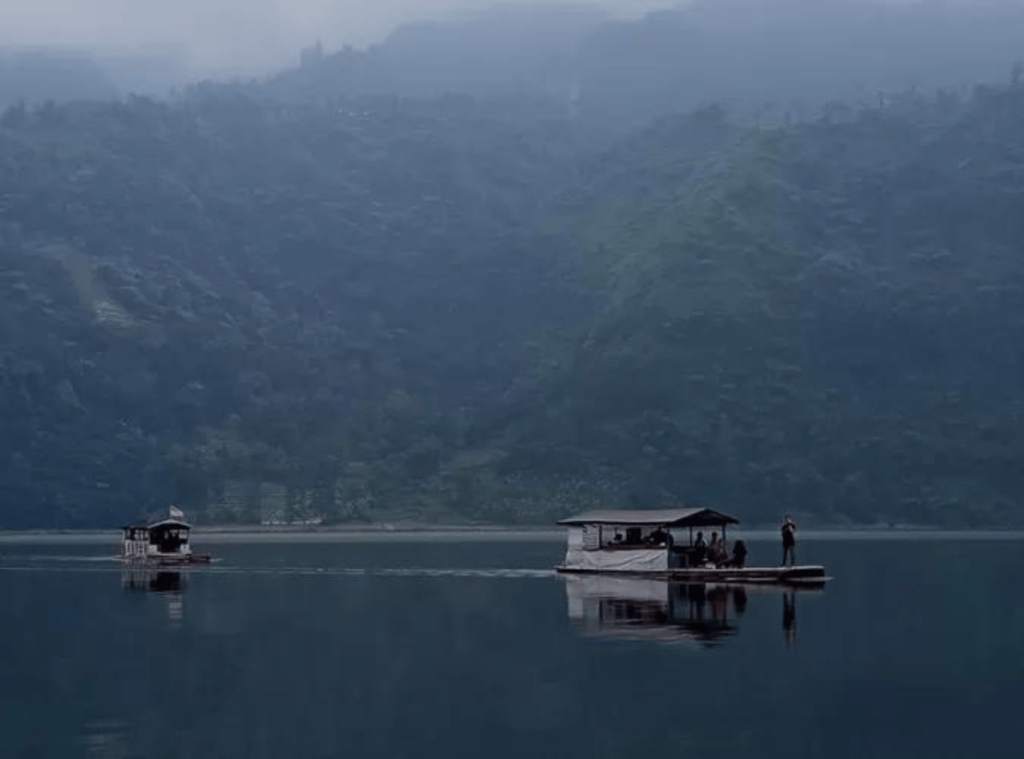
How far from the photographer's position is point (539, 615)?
9175 centimetres

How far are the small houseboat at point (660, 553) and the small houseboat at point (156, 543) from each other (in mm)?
46737

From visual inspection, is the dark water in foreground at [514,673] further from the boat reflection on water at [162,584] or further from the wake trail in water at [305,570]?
the wake trail in water at [305,570]

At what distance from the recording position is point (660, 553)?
130375 mm

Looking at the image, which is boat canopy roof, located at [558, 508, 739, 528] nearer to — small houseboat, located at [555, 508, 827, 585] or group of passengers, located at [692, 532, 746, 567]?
small houseboat, located at [555, 508, 827, 585]

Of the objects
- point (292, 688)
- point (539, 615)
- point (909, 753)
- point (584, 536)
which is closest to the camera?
point (909, 753)

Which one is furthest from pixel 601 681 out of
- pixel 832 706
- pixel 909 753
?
pixel 909 753

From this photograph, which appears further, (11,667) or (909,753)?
(11,667)

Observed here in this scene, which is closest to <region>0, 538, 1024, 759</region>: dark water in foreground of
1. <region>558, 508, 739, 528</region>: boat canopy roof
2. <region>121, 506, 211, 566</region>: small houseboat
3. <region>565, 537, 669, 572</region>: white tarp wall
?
<region>558, 508, 739, 528</region>: boat canopy roof

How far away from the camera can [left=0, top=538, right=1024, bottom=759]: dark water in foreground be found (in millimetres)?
48438

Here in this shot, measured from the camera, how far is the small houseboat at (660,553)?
119812 millimetres

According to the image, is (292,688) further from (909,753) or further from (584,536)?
(584,536)

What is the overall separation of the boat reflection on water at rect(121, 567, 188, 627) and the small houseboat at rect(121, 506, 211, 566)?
6.15m

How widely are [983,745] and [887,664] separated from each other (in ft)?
62.2

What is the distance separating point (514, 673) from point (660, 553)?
67187 mm
